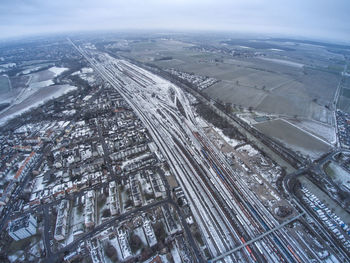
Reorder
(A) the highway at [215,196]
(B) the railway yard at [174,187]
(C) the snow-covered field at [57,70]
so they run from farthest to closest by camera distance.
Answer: (C) the snow-covered field at [57,70] < (B) the railway yard at [174,187] < (A) the highway at [215,196]

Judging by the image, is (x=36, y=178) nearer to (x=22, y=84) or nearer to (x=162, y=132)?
(x=162, y=132)

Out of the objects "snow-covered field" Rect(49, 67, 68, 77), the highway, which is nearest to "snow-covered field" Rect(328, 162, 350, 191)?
the highway

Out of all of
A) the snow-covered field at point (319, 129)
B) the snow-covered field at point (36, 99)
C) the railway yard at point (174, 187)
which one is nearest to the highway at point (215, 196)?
the railway yard at point (174, 187)

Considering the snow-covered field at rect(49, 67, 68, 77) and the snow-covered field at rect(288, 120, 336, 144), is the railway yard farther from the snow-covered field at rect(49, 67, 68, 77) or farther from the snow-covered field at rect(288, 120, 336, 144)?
the snow-covered field at rect(49, 67, 68, 77)

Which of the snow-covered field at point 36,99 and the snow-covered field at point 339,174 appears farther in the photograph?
the snow-covered field at point 36,99

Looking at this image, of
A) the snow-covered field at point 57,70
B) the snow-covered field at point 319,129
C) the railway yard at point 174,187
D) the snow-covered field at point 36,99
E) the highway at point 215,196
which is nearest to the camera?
the highway at point 215,196

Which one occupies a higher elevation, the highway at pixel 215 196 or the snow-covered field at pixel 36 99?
the snow-covered field at pixel 36 99

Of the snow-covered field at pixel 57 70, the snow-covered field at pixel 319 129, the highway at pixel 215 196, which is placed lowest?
the highway at pixel 215 196

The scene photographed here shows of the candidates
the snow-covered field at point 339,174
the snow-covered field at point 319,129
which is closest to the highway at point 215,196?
the snow-covered field at point 339,174

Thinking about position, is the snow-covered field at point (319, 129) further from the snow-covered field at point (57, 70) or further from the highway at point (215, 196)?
the snow-covered field at point (57, 70)

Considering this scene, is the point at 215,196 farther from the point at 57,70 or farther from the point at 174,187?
the point at 57,70
